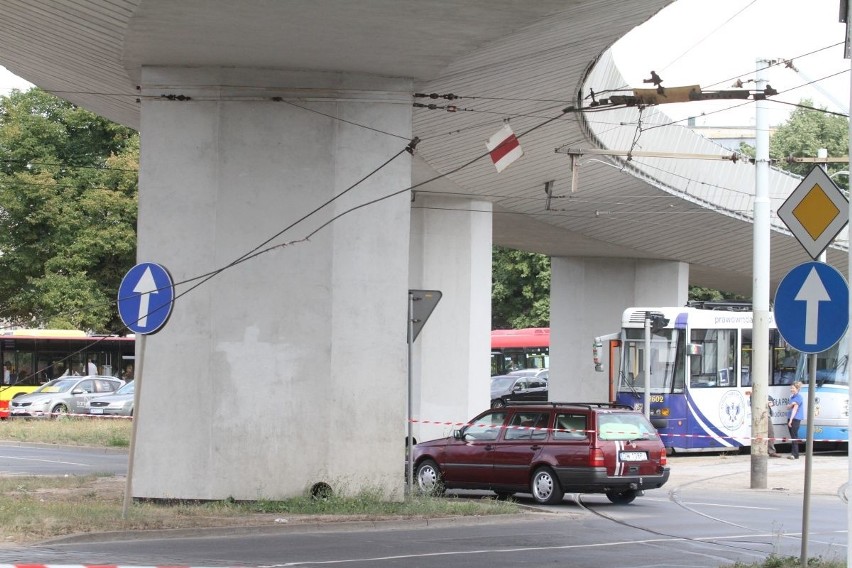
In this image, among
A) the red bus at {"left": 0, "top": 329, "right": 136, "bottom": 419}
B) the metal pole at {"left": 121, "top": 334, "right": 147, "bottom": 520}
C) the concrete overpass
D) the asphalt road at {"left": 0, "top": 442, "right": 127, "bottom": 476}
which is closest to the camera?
the metal pole at {"left": 121, "top": 334, "right": 147, "bottom": 520}

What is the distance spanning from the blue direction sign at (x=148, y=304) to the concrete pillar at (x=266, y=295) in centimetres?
207

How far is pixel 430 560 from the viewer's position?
1197 centimetres

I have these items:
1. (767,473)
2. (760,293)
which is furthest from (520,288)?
(760,293)

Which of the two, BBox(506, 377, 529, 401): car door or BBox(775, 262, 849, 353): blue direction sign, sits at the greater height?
BBox(775, 262, 849, 353): blue direction sign

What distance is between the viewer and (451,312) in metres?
28.8

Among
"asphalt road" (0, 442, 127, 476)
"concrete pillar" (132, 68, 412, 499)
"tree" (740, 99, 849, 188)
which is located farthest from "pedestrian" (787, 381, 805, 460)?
"tree" (740, 99, 849, 188)

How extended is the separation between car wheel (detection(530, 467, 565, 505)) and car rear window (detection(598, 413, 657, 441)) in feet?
3.15

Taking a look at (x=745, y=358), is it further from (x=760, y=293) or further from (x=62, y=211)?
(x=62, y=211)

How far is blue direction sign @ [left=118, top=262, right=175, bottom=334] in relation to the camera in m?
13.5

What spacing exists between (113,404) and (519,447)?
22.9 meters

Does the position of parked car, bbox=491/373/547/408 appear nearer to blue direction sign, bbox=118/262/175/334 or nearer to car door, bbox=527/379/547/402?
car door, bbox=527/379/547/402

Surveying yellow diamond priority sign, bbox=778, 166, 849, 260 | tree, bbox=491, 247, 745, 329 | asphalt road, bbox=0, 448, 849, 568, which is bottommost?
asphalt road, bbox=0, 448, 849, 568

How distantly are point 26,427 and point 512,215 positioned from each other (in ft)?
46.9

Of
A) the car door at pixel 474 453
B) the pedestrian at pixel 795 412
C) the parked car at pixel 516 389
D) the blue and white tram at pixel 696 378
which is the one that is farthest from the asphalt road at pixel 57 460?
the parked car at pixel 516 389
